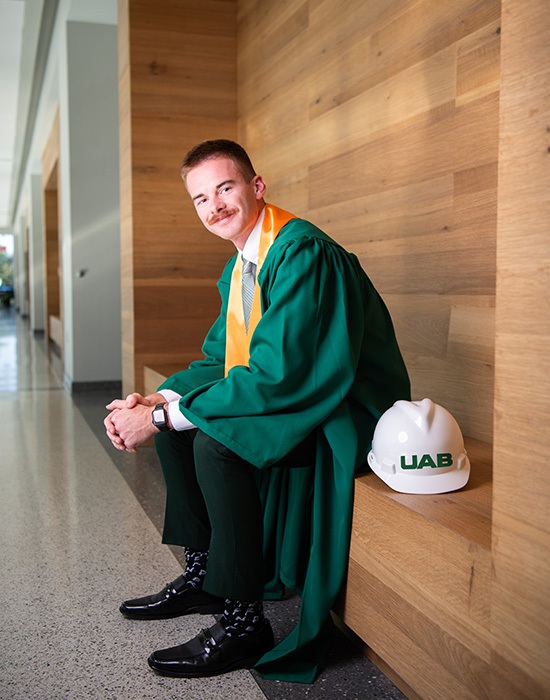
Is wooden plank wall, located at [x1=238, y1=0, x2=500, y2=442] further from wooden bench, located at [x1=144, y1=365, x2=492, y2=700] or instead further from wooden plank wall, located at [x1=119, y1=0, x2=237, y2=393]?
wooden plank wall, located at [x1=119, y1=0, x2=237, y2=393]

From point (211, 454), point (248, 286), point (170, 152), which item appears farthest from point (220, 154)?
point (170, 152)

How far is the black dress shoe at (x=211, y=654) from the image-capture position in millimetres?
1575

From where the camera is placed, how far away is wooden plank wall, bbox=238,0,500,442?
2.08 m

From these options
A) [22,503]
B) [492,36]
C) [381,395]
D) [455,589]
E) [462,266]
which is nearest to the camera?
[455,589]

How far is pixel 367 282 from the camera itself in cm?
176

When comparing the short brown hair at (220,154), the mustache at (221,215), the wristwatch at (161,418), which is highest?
the short brown hair at (220,154)

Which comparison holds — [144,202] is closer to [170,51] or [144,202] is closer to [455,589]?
[170,51]

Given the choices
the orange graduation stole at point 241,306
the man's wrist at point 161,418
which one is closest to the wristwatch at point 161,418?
the man's wrist at point 161,418

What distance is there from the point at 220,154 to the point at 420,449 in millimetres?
931

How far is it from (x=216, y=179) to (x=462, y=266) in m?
0.84

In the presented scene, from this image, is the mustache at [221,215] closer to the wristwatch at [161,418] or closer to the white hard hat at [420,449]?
the wristwatch at [161,418]

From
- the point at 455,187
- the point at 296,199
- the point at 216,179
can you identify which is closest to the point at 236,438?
the point at 216,179

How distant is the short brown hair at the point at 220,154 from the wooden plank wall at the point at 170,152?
2.32 meters

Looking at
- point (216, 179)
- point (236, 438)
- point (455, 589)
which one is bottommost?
point (455, 589)
